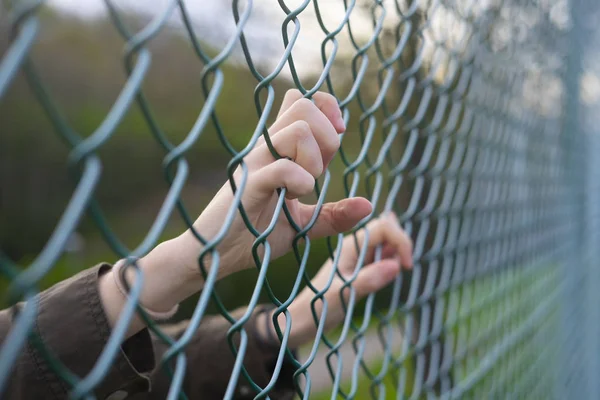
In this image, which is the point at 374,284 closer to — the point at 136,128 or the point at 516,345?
the point at 516,345

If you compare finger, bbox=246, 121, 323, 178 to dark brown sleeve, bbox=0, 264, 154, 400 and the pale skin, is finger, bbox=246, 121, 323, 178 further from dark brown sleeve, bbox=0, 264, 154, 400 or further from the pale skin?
dark brown sleeve, bbox=0, 264, 154, 400

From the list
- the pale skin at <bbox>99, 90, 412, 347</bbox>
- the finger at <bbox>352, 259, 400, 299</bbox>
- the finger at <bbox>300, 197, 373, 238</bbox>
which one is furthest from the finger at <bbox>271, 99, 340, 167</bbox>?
the finger at <bbox>352, 259, 400, 299</bbox>

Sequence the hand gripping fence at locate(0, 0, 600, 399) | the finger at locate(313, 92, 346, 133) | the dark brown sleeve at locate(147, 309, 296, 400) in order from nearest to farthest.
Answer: the hand gripping fence at locate(0, 0, 600, 399) < the finger at locate(313, 92, 346, 133) < the dark brown sleeve at locate(147, 309, 296, 400)

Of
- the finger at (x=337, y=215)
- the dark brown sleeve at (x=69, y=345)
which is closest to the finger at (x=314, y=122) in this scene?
the finger at (x=337, y=215)

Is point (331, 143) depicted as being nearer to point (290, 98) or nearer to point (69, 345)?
point (290, 98)

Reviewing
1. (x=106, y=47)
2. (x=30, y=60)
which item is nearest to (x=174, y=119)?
(x=106, y=47)

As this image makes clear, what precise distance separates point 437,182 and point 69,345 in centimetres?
117

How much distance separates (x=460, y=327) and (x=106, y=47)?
5.60 meters

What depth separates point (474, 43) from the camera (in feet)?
6.21

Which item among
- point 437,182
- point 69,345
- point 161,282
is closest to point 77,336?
point 69,345

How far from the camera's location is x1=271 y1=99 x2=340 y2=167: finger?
903 mm

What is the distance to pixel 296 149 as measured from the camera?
Answer: 88cm

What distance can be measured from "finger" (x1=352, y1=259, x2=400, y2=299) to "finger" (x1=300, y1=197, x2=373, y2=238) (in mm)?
381

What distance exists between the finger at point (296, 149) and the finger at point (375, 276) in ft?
2.00
